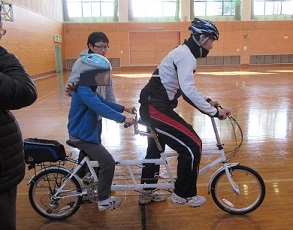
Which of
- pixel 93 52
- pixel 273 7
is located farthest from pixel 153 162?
pixel 273 7

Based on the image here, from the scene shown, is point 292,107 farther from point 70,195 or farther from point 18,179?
point 18,179

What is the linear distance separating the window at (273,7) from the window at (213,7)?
205 cm

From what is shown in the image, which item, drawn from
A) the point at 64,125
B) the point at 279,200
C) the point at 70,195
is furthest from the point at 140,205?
the point at 64,125

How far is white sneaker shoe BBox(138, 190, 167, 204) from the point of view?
319cm

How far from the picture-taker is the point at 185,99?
260 cm

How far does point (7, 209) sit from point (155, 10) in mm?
27342

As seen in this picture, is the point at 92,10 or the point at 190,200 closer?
the point at 190,200

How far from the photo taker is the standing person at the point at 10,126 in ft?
4.38

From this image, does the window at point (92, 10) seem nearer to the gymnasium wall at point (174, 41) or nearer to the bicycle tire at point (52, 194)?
the gymnasium wall at point (174, 41)

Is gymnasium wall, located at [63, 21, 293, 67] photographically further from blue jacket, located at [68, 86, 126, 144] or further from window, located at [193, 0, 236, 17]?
blue jacket, located at [68, 86, 126, 144]

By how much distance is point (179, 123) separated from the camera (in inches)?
106

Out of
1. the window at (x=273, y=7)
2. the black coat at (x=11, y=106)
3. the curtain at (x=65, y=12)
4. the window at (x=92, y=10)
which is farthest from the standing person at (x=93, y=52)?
the window at (x=273, y=7)

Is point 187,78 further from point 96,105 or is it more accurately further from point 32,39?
point 32,39

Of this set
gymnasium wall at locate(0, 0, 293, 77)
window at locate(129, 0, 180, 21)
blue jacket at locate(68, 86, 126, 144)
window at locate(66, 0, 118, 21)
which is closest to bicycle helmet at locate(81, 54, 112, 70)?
blue jacket at locate(68, 86, 126, 144)
